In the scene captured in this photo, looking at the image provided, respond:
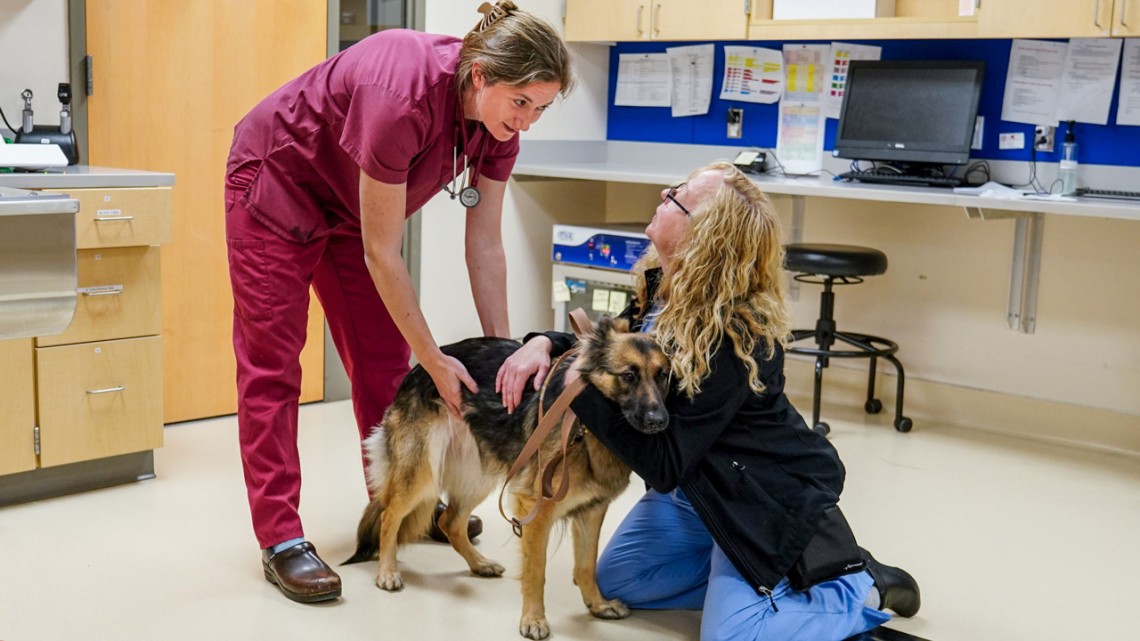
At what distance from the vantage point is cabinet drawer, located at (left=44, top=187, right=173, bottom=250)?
9.79 ft

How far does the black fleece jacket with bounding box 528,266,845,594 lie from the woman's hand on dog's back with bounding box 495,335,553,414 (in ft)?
0.65

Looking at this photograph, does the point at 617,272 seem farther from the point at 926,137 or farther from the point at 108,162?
the point at 108,162

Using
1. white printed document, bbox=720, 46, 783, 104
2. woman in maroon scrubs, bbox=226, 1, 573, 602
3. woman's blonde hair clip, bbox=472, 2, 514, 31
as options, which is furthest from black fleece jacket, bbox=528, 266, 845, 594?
white printed document, bbox=720, 46, 783, 104

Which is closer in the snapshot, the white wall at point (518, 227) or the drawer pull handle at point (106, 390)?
the drawer pull handle at point (106, 390)

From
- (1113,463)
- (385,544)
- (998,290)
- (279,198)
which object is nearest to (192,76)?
(279,198)

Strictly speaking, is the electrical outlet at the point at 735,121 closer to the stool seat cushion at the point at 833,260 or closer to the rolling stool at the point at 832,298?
the rolling stool at the point at 832,298

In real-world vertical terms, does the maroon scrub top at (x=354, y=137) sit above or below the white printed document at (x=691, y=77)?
below

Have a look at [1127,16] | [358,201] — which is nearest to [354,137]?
[358,201]

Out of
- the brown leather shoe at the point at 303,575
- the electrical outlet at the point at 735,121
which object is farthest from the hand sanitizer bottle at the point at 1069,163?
the brown leather shoe at the point at 303,575

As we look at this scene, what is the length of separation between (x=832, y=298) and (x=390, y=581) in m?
2.14

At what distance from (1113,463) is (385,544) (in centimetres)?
252

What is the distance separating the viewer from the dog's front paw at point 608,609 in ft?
7.84

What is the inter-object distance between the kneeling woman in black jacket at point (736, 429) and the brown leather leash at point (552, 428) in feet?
0.16

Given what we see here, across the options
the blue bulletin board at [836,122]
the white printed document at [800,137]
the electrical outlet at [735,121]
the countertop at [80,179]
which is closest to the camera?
the countertop at [80,179]
